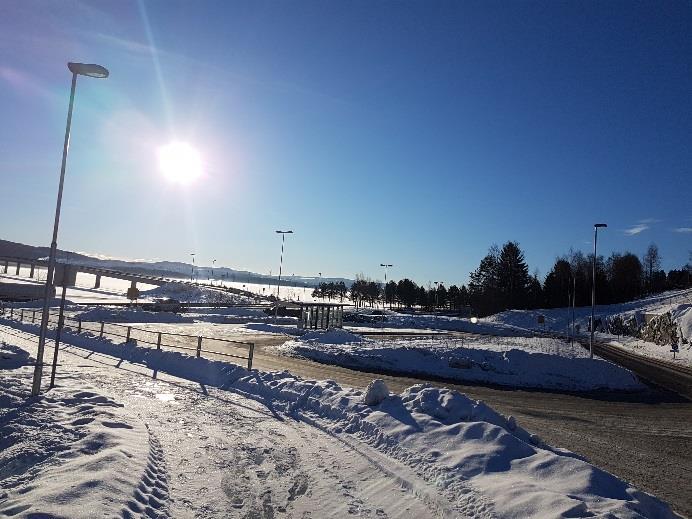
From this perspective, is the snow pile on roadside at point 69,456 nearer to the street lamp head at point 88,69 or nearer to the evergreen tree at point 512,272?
the street lamp head at point 88,69

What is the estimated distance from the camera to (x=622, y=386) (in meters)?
22.7

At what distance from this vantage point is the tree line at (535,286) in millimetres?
90562

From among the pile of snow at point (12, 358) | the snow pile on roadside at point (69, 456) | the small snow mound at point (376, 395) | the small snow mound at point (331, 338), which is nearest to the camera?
the snow pile on roadside at point (69, 456)

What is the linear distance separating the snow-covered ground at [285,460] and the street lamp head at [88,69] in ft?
25.4

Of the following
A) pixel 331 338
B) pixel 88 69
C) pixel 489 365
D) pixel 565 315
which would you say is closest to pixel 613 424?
pixel 489 365

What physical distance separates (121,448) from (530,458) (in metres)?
6.56

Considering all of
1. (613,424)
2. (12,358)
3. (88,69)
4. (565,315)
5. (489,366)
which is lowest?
(613,424)

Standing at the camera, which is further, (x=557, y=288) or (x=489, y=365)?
(x=557, y=288)

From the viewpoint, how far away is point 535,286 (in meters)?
98.8

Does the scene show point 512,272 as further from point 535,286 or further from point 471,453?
point 471,453

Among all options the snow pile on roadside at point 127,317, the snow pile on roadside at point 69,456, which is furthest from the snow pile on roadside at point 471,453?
the snow pile on roadside at point 127,317

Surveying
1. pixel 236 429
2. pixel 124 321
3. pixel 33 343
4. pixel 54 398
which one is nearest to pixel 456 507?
pixel 236 429

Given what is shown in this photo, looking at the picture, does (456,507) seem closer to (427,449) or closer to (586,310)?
(427,449)

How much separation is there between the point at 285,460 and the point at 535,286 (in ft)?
324
